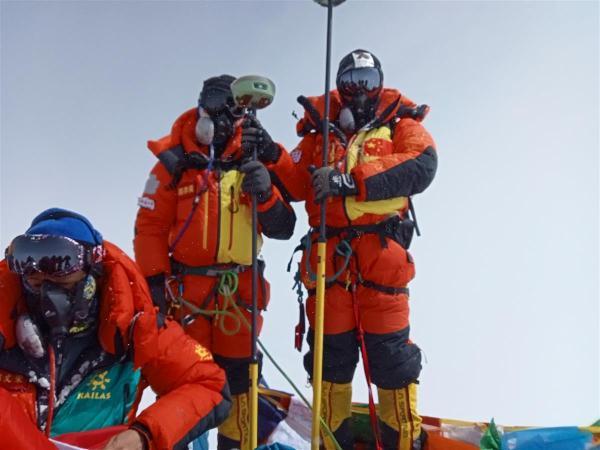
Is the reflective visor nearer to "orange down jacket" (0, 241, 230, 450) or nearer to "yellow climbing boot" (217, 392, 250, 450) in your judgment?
"orange down jacket" (0, 241, 230, 450)

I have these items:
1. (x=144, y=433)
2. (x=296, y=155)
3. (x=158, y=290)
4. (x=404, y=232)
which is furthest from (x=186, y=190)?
(x=144, y=433)

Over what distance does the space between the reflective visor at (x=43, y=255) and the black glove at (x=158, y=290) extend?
6.12ft

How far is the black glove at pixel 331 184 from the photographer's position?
3.97 metres

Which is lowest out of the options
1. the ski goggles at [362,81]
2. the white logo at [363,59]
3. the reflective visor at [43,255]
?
the reflective visor at [43,255]

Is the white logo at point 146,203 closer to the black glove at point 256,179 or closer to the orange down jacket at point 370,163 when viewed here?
the black glove at point 256,179

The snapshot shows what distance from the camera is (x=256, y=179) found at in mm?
4094

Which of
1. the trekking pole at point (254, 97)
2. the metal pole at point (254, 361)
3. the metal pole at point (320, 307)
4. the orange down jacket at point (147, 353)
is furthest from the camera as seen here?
the trekking pole at point (254, 97)

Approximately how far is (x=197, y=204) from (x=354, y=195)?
113 cm

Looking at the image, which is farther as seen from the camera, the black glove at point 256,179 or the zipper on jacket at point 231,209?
the zipper on jacket at point 231,209

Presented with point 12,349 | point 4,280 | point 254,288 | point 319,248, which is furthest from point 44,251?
point 319,248

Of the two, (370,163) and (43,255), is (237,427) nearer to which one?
(370,163)

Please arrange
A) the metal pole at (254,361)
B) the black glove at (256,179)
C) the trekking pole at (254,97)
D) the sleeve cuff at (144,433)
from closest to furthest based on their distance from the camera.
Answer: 1. the sleeve cuff at (144,433)
2. the metal pole at (254,361)
3. the trekking pole at (254,97)
4. the black glove at (256,179)

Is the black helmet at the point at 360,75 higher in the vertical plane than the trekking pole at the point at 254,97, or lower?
higher

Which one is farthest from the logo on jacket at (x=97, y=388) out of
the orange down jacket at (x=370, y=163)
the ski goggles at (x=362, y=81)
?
the ski goggles at (x=362, y=81)
